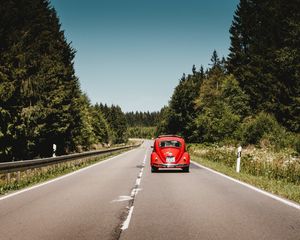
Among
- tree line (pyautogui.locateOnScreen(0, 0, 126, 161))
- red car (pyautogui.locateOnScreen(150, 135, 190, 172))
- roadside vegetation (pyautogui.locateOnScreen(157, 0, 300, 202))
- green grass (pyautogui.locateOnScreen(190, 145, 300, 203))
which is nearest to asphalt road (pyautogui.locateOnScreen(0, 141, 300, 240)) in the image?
green grass (pyautogui.locateOnScreen(190, 145, 300, 203))

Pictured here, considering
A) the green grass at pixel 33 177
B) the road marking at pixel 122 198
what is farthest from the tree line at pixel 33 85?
the road marking at pixel 122 198

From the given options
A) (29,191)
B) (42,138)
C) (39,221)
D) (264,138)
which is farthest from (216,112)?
(39,221)

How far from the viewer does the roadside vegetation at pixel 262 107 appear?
15.8 m

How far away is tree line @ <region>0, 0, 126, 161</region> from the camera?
22531mm

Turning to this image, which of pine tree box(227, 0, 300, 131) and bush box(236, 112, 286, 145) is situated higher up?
pine tree box(227, 0, 300, 131)

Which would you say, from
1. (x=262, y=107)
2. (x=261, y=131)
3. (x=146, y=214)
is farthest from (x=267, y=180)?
(x=262, y=107)

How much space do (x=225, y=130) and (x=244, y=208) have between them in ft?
91.4

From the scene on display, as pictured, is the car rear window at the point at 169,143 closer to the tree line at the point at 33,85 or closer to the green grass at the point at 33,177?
the green grass at the point at 33,177

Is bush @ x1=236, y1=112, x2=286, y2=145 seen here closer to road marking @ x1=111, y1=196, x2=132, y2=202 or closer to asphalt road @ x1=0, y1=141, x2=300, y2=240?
asphalt road @ x1=0, y1=141, x2=300, y2=240

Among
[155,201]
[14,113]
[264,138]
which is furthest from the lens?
[264,138]

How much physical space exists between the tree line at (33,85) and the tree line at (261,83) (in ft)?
49.7

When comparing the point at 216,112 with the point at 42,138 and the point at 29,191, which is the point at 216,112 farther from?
the point at 29,191

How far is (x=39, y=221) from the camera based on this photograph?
21.1 feet

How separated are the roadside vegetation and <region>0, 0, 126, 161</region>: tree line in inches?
479
